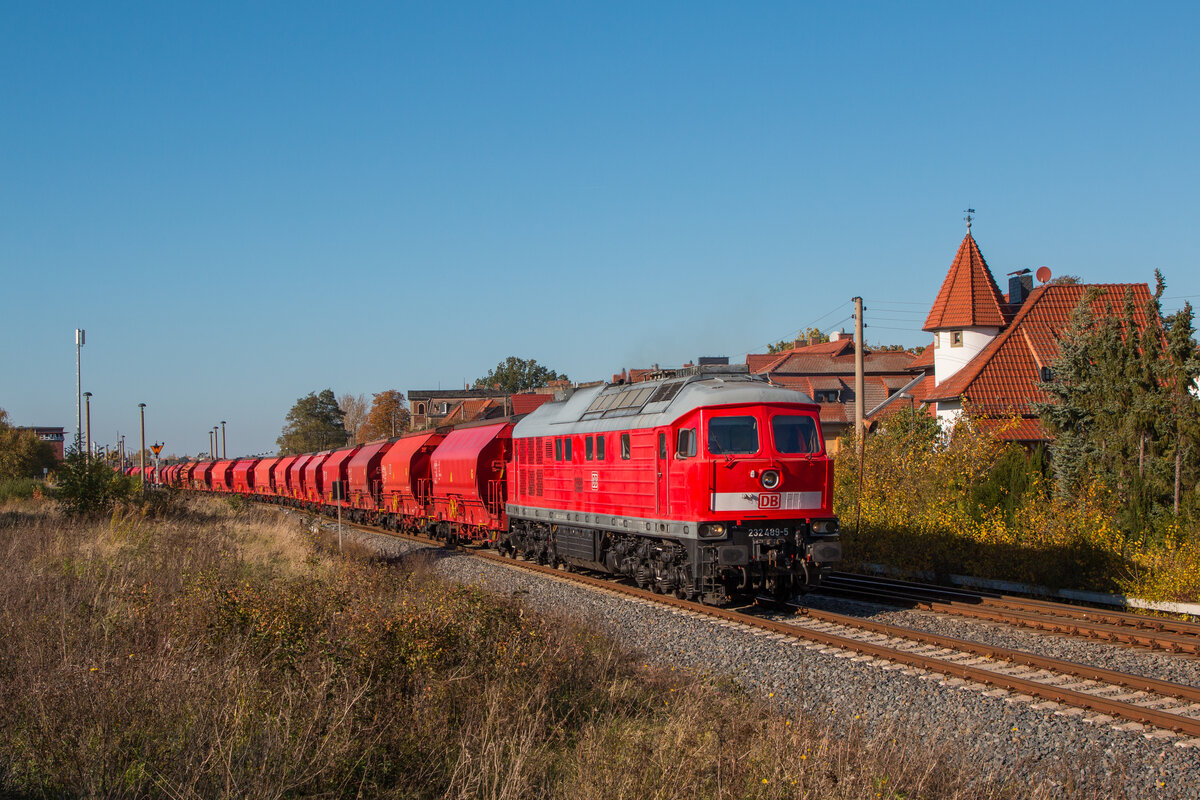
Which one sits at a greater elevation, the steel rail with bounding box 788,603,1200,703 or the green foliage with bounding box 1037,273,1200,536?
the green foliage with bounding box 1037,273,1200,536

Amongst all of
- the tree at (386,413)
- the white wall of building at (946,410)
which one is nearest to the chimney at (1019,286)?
the white wall of building at (946,410)

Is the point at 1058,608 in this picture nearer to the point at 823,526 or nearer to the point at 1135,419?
the point at 823,526

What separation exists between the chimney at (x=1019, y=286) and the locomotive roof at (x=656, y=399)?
32.6 metres

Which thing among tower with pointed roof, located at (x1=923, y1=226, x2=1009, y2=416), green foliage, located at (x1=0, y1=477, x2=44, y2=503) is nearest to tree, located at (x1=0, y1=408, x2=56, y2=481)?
green foliage, located at (x1=0, y1=477, x2=44, y2=503)

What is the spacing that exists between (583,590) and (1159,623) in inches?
378

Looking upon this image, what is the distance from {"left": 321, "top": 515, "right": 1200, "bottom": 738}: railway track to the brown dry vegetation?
2.59 metres

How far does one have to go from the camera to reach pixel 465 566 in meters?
22.8

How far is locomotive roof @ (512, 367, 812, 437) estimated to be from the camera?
1486cm

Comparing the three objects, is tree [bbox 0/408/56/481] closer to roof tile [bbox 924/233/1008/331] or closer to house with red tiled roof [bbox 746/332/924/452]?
house with red tiled roof [bbox 746/332/924/452]

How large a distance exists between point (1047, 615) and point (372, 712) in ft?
36.1

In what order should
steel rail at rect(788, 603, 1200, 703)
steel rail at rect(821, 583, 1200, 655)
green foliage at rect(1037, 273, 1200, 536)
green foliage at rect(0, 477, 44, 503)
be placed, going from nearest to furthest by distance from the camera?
steel rail at rect(788, 603, 1200, 703)
steel rail at rect(821, 583, 1200, 655)
green foliage at rect(1037, 273, 1200, 536)
green foliage at rect(0, 477, 44, 503)

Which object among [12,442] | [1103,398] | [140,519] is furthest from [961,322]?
[12,442]

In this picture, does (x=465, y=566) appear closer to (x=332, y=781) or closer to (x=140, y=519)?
(x=140, y=519)

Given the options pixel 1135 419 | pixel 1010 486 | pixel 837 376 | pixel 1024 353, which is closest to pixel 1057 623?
pixel 1135 419
